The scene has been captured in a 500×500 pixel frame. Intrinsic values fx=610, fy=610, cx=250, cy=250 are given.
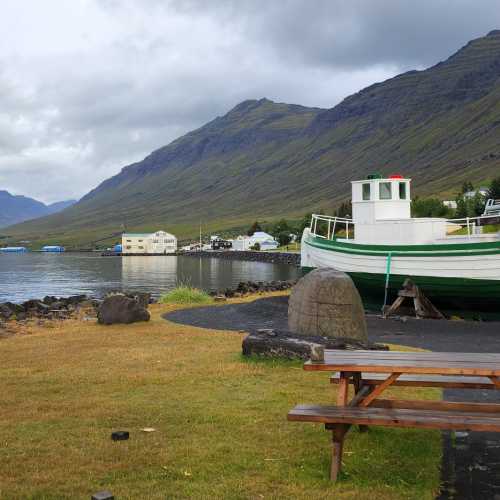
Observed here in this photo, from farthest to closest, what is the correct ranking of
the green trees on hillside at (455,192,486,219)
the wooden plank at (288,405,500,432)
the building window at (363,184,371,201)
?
the green trees on hillside at (455,192,486,219)
the building window at (363,184,371,201)
the wooden plank at (288,405,500,432)

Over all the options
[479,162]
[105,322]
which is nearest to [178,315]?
[105,322]

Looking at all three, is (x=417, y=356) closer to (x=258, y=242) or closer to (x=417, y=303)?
(x=417, y=303)

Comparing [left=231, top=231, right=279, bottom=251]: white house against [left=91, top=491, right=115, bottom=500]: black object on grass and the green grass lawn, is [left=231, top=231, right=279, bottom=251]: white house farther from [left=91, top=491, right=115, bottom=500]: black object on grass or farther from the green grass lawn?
[left=91, top=491, right=115, bottom=500]: black object on grass

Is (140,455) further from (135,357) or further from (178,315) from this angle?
(178,315)

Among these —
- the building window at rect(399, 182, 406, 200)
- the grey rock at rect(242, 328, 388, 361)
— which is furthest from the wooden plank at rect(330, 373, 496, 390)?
the building window at rect(399, 182, 406, 200)

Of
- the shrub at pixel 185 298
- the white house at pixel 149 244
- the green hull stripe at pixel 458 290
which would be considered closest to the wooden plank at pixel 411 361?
the green hull stripe at pixel 458 290

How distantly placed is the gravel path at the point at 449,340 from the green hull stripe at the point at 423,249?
3.14m

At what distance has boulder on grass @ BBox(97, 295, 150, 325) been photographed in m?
21.1

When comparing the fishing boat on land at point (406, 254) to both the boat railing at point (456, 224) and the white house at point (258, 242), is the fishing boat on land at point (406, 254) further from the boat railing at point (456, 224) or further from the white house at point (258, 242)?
the white house at point (258, 242)

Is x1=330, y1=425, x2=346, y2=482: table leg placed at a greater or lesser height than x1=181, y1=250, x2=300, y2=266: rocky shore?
lesser

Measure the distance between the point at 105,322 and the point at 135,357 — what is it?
25.3ft

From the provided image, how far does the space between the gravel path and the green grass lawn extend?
25 cm

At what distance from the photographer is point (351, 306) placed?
14.2 meters

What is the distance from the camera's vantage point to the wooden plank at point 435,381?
729 cm
